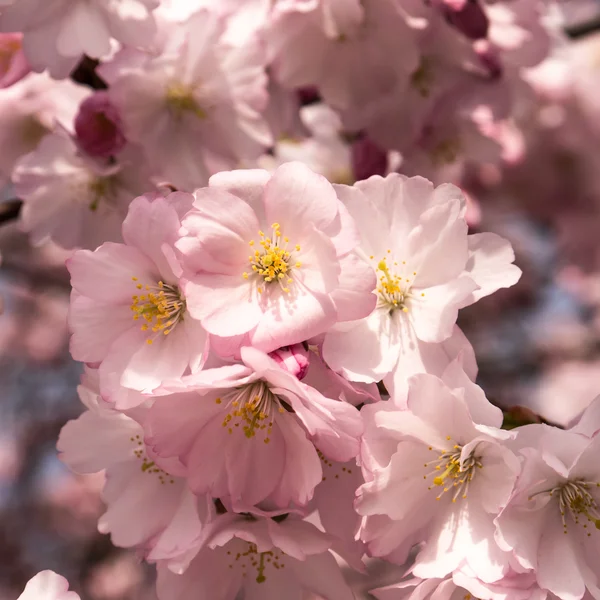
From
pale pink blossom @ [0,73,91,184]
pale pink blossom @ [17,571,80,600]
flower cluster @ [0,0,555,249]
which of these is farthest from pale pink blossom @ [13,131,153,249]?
pale pink blossom @ [17,571,80,600]

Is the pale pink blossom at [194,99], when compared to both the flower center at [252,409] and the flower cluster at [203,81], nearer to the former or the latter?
the flower cluster at [203,81]

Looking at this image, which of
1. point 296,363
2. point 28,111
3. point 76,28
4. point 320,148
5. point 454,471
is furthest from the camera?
point 320,148

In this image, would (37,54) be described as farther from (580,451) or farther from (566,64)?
(566,64)

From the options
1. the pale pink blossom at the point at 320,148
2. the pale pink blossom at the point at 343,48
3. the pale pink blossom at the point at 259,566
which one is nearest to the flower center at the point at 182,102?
the pale pink blossom at the point at 343,48

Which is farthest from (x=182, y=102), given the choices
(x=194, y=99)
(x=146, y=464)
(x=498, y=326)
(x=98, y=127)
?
(x=498, y=326)

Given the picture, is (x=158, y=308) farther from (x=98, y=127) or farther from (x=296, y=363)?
(x=98, y=127)

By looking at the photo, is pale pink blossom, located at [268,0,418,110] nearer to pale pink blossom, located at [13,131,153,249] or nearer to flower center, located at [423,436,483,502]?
pale pink blossom, located at [13,131,153,249]
